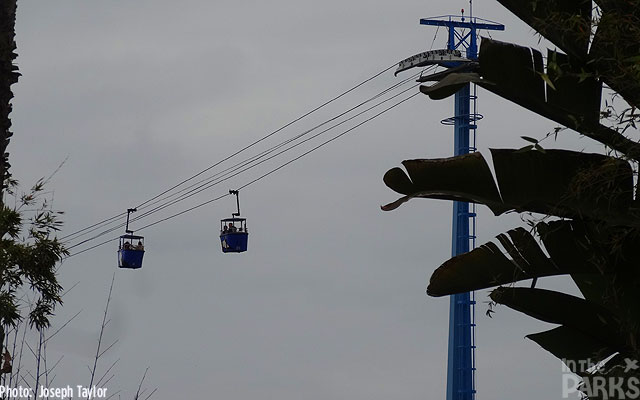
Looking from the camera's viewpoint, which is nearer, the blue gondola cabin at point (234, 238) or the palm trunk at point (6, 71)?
the palm trunk at point (6, 71)

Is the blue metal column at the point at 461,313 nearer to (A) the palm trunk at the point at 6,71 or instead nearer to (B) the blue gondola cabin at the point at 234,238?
(B) the blue gondola cabin at the point at 234,238

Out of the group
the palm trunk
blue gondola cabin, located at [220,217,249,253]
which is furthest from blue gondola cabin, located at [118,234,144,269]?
the palm trunk

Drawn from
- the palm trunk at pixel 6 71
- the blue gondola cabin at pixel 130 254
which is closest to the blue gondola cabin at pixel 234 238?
the blue gondola cabin at pixel 130 254

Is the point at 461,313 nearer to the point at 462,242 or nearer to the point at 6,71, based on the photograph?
the point at 462,242

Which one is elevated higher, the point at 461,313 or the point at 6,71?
the point at 461,313

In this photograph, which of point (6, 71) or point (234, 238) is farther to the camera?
point (234, 238)

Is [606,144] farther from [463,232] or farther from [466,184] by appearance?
[463,232]

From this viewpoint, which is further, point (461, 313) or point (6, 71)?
point (461, 313)

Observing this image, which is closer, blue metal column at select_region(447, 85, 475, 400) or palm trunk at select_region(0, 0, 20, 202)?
palm trunk at select_region(0, 0, 20, 202)

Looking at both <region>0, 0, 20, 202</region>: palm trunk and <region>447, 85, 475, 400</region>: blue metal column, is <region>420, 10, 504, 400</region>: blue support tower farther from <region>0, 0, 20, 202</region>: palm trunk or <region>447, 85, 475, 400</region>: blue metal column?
<region>0, 0, 20, 202</region>: palm trunk

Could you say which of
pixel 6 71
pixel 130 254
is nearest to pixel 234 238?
pixel 130 254

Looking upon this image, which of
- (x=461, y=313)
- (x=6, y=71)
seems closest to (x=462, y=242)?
(x=461, y=313)

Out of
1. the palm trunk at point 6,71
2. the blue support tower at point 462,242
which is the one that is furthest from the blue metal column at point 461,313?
the palm trunk at point 6,71

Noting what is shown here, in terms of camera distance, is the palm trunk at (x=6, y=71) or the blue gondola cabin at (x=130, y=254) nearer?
the palm trunk at (x=6, y=71)
